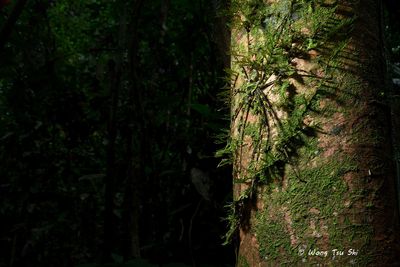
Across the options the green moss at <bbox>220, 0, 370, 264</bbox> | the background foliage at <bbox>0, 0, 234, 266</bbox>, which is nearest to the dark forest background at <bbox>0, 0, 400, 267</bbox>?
the background foliage at <bbox>0, 0, 234, 266</bbox>

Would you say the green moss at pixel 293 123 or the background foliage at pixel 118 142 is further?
the background foliage at pixel 118 142

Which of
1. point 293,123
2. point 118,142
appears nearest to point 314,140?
point 293,123

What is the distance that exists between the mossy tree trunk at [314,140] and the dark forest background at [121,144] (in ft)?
3.23

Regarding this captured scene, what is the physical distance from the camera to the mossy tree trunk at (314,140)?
0.74 metres

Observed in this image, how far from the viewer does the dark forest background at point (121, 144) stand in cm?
252

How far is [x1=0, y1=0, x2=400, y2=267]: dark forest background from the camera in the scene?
2.52m

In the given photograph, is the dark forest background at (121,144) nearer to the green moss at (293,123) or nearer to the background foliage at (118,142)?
the background foliage at (118,142)

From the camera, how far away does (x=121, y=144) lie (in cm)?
407

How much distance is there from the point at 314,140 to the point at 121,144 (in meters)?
3.44

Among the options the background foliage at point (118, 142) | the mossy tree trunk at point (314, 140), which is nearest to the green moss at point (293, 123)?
the mossy tree trunk at point (314, 140)

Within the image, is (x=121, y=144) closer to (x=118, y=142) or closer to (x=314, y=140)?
(x=118, y=142)

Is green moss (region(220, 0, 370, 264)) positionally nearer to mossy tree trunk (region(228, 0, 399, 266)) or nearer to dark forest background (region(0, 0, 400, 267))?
A: mossy tree trunk (region(228, 0, 399, 266))

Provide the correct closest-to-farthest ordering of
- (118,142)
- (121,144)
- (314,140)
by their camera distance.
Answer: (314,140) < (121,144) < (118,142)

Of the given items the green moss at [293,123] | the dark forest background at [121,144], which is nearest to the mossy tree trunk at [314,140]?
the green moss at [293,123]
